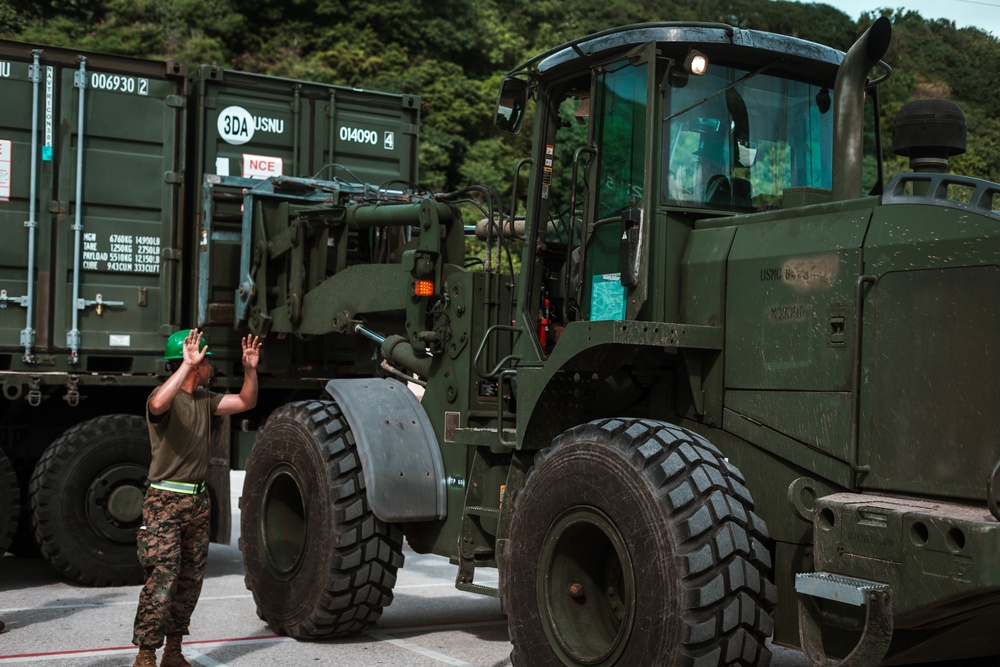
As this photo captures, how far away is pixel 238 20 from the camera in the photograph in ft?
108

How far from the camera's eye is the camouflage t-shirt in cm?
655

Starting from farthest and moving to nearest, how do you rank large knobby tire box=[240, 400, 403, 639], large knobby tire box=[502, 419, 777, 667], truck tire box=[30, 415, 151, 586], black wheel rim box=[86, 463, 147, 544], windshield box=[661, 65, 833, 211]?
black wheel rim box=[86, 463, 147, 544], truck tire box=[30, 415, 151, 586], large knobby tire box=[240, 400, 403, 639], windshield box=[661, 65, 833, 211], large knobby tire box=[502, 419, 777, 667]

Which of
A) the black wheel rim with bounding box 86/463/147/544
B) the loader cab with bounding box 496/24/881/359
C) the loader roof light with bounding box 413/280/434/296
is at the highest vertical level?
the loader cab with bounding box 496/24/881/359

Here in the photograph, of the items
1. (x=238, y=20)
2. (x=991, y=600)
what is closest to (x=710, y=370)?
(x=991, y=600)

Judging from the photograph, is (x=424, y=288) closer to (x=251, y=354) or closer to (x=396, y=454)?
(x=396, y=454)

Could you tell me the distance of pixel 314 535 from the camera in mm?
7699

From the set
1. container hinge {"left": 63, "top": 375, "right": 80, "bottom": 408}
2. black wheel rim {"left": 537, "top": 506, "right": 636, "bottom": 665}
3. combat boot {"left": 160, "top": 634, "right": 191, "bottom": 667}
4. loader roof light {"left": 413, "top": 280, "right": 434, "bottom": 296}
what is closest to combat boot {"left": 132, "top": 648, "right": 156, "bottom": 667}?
combat boot {"left": 160, "top": 634, "right": 191, "bottom": 667}

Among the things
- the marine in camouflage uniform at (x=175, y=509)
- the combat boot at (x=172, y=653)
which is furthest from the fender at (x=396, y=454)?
the combat boot at (x=172, y=653)

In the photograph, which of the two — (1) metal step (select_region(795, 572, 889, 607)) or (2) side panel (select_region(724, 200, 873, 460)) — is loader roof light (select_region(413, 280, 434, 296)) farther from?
(1) metal step (select_region(795, 572, 889, 607))

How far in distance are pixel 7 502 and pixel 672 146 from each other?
614 centimetres

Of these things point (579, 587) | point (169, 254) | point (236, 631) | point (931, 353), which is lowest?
point (236, 631)

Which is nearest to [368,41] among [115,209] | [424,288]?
[115,209]

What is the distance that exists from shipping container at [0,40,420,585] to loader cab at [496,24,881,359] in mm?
3788

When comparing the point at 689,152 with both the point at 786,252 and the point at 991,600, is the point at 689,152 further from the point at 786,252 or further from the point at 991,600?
the point at 991,600
